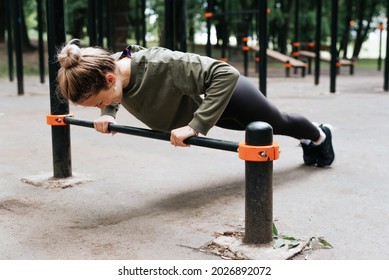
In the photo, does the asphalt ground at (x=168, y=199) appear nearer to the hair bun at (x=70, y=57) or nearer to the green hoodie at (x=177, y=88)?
the green hoodie at (x=177, y=88)

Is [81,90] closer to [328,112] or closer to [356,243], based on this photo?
[356,243]

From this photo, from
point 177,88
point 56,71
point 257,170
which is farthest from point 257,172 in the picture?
point 56,71

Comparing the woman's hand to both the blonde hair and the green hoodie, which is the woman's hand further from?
the blonde hair

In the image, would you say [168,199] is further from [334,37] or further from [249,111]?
[334,37]

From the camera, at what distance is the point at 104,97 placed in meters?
2.30

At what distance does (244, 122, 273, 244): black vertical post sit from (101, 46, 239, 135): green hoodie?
34 centimetres

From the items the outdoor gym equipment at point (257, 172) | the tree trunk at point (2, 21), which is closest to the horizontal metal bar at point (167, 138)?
the outdoor gym equipment at point (257, 172)

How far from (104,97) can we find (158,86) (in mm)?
245

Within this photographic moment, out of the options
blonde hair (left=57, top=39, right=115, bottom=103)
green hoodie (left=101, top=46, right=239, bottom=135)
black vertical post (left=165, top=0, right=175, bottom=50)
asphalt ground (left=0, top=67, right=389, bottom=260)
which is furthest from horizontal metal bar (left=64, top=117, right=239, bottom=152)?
black vertical post (left=165, top=0, right=175, bottom=50)

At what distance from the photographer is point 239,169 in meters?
3.35

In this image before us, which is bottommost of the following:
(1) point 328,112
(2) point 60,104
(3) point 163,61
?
(1) point 328,112

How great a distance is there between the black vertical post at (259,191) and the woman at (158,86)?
34 cm
